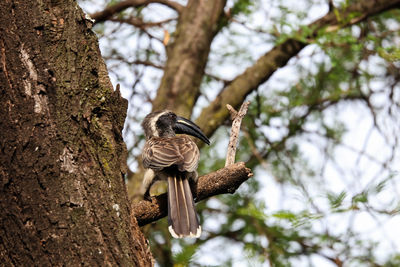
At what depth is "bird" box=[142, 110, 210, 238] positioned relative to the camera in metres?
3.07

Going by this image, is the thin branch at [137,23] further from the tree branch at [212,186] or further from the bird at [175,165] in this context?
the tree branch at [212,186]

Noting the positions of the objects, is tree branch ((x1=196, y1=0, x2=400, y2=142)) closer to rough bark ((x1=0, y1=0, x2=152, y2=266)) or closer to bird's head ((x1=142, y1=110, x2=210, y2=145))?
bird's head ((x1=142, y1=110, x2=210, y2=145))

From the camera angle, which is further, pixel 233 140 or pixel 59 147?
pixel 233 140

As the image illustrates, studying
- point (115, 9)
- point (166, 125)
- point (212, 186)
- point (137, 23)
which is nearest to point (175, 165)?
point (212, 186)

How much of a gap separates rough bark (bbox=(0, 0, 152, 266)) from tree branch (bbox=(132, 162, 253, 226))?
0.56m

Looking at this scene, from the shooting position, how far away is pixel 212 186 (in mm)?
2959

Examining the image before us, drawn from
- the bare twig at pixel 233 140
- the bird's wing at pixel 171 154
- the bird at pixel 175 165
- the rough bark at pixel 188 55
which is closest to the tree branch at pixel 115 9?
the rough bark at pixel 188 55

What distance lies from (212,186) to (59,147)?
1020mm

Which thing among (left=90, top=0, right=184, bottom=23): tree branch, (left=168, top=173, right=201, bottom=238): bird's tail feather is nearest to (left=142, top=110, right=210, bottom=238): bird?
(left=168, top=173, right=201, bottom=238): bird's tail feather

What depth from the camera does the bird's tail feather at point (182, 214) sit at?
3025 mm

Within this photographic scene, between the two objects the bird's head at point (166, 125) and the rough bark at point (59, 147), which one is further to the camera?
the bird's head at point (166, 125)

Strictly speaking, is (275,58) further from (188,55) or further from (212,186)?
(212,186)

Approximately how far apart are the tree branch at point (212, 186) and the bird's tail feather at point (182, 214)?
8 centimetres

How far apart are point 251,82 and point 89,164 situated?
11.4ft
